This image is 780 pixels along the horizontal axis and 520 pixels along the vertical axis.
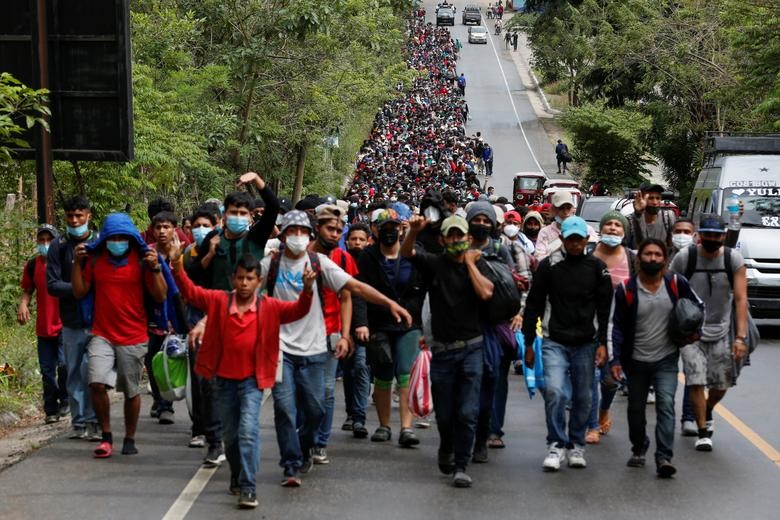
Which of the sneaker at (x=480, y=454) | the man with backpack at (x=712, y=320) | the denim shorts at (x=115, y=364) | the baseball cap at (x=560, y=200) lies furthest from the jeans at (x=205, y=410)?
the baseball cap at (x=560, y=200)

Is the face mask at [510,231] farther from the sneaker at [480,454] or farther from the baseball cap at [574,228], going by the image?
the sneaker at [480,454]

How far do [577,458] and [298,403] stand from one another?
2.08m

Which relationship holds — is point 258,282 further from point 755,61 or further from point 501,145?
point 501,145

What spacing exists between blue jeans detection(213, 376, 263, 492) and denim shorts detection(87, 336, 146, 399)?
1.49m

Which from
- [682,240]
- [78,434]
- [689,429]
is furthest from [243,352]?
[682,240]

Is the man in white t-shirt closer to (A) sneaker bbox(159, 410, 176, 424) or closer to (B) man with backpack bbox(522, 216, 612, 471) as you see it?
(B) man with backpack bbox(522, 216, 612, 471)

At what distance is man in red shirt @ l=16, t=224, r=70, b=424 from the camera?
11516 mm

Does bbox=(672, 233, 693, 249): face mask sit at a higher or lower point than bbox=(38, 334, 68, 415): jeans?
Answer: higher

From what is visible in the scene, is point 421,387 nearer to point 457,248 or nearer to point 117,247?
point 457,248

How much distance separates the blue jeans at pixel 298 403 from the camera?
9.02 meters

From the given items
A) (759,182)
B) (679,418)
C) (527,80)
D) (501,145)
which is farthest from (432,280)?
(527,80)

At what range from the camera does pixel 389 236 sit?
1062 centimetres

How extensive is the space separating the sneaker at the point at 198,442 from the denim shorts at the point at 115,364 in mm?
756

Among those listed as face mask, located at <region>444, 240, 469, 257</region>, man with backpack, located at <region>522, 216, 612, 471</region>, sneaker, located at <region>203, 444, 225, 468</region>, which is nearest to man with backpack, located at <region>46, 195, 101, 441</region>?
sneaker, located at <region>203, 444, 225, 468</region>
